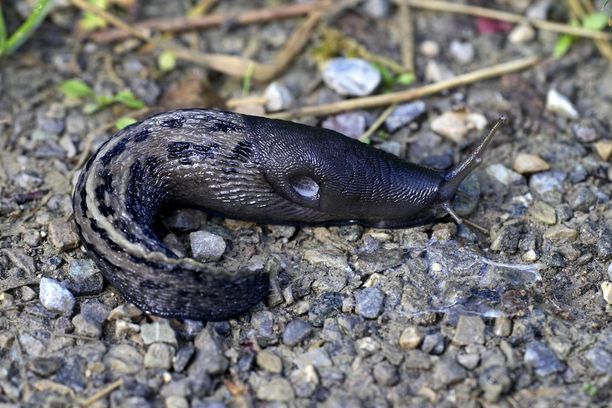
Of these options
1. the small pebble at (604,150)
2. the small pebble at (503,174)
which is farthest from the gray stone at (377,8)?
the small pebble at (604,150)

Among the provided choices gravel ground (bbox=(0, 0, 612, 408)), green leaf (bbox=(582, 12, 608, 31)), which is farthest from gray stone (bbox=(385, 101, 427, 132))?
green leaf (bbox=(582, 12, 608, 31))

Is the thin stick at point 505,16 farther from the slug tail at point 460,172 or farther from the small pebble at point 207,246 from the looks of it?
the small pebble at point 207,246

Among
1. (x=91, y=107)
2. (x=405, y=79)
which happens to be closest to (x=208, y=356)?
(x=91, y=107)

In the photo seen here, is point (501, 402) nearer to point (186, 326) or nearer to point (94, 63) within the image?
point (186, 326)

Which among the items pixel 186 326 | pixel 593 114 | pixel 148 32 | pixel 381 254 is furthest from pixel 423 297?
pixel 148 32

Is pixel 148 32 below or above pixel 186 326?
above

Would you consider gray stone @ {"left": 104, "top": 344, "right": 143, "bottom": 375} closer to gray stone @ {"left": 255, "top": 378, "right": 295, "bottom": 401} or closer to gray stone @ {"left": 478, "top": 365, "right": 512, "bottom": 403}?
gray stone @ {"left": 255, "top": 378, "right": 295, "bottom": 401}
